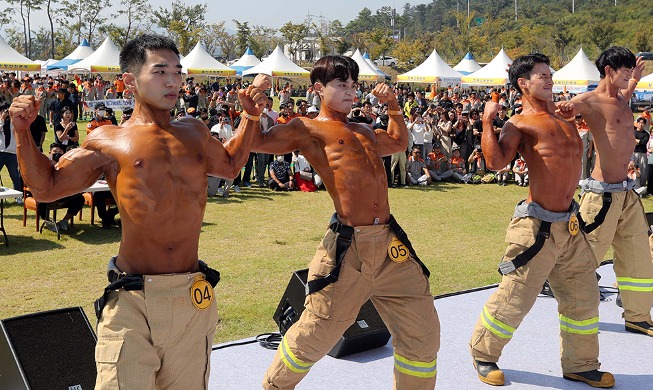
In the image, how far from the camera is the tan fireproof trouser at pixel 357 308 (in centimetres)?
417

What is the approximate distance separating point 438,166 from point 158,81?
13970mm

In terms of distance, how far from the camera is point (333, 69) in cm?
438

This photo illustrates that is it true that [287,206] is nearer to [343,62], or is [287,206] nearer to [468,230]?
[468,230]

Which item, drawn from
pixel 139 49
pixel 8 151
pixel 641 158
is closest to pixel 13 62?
pixel 8 151

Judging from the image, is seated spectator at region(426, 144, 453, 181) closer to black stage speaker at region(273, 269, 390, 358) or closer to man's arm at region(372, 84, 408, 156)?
black stage speaker at region(273, 269, 390, 358)

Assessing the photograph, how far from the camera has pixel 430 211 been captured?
12.8m

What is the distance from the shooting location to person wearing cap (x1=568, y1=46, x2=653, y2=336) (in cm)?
592

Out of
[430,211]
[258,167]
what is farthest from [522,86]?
[258,167]

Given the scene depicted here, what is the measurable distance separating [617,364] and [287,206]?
8075 mm

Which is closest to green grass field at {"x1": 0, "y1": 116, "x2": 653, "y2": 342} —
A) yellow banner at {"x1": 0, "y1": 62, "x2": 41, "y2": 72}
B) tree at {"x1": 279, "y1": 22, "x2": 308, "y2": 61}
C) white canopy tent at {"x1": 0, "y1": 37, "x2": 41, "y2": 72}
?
yellow banner at {"x1": 0, "y1": 62, "x2": 41, "y2": 72}

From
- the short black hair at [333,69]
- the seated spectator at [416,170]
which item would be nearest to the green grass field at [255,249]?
the seated spectator at [416,170]

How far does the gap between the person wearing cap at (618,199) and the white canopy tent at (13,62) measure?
28.1 metres

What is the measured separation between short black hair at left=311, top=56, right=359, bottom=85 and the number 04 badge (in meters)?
0.99

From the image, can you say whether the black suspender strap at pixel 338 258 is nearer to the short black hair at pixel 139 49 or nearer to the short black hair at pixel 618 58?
the short black hair at pixel 139 49
